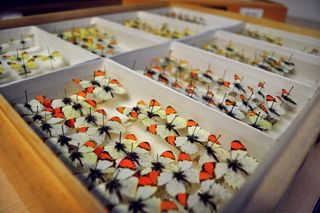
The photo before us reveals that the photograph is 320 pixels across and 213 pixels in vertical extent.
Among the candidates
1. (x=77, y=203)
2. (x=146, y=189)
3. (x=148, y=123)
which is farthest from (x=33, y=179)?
(x=148, y=123)

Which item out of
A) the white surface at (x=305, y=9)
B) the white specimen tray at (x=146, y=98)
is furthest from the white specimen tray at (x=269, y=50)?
the white surface at (x=305, y=9)

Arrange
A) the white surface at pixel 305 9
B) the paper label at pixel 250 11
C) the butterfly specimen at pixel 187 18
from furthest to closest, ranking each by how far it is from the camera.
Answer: the white surface at pixel 305 9, the paper label at pixel 250 11, the butterfly specimen at pixel 187 18

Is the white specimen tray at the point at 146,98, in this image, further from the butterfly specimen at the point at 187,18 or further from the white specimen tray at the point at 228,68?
the butterfly specimen at the point at 187,18

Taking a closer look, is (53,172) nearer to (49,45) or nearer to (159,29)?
(49,45)

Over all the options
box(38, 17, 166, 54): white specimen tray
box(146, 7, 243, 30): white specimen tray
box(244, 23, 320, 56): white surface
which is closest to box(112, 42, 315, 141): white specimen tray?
box(38, 17, 166, 54): white specimen tray

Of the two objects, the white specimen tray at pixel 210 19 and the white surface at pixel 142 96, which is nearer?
the white surface at pixel 142 96

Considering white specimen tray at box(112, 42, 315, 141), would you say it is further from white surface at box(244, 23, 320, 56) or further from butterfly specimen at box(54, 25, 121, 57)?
white surface at box(244, 23, 320, 56)
